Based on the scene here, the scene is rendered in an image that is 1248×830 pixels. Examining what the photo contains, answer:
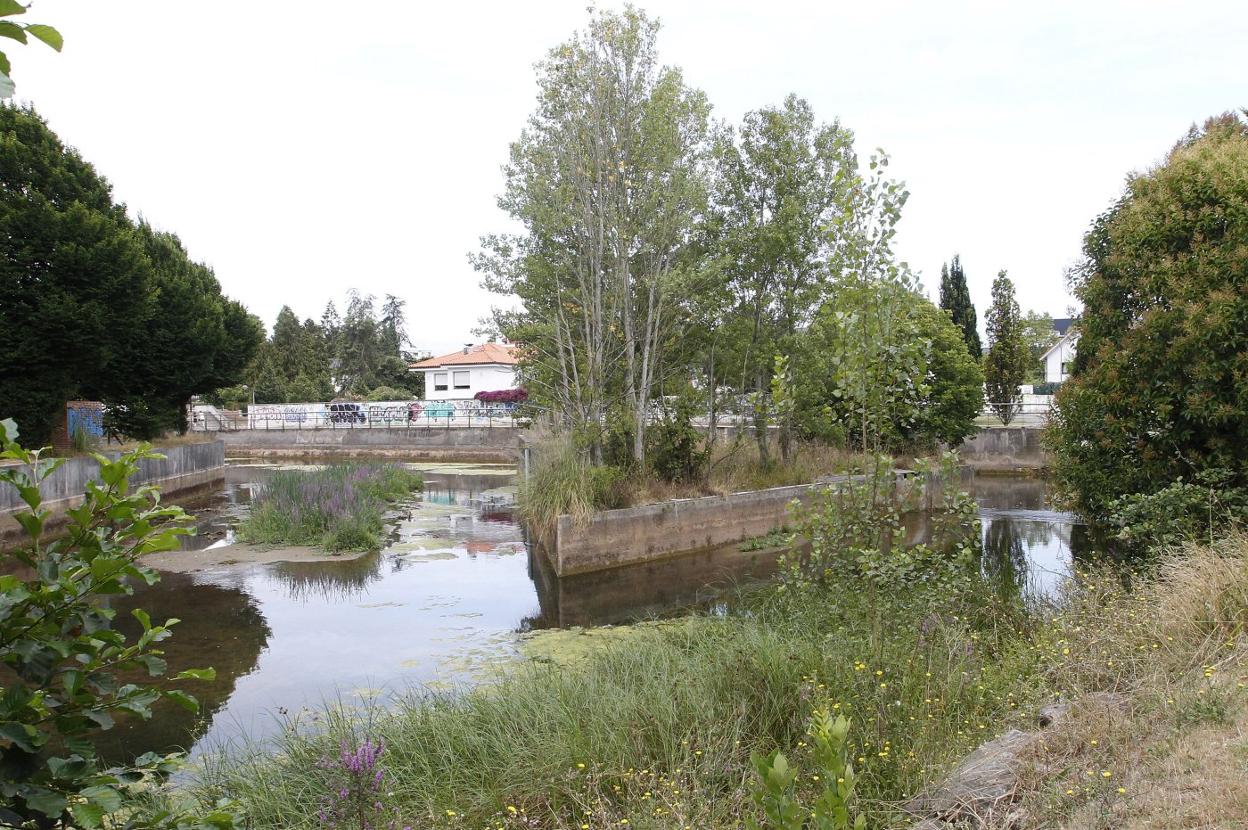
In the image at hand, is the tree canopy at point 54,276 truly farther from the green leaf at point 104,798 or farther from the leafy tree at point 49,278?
the green leaf at point 104,798

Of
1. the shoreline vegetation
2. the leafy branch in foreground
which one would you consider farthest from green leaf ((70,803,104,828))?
the shoreline vegetation

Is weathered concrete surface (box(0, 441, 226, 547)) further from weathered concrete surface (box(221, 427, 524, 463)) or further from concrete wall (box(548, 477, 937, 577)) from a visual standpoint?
weathered concrete surface (box(221, 427, 524, 463))

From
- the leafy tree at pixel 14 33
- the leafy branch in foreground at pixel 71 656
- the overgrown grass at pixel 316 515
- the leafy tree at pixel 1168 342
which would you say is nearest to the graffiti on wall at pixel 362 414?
the overgrown grass at pixel 316 515

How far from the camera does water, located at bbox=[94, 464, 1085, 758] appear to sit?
7.19 metres

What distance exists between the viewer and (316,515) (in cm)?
1473

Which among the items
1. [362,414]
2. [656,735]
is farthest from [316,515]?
[362,414]

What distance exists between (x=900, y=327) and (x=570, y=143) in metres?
10.8

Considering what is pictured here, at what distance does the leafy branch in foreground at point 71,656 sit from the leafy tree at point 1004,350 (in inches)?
1231

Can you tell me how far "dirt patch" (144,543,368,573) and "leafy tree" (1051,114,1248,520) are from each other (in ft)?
33.9

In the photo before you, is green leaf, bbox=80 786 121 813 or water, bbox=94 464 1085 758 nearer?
green leaf, bbox=80 786 121 813

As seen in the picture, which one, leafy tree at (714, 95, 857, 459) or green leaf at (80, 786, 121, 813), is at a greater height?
leafy tree at (714, 95, 857, 459)

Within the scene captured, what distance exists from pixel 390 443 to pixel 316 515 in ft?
71.4

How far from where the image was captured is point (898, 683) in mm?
4824

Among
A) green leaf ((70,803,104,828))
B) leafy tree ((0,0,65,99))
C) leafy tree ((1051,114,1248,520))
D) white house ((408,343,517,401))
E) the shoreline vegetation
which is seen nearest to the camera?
leafy tree ((0,0,65,99))
